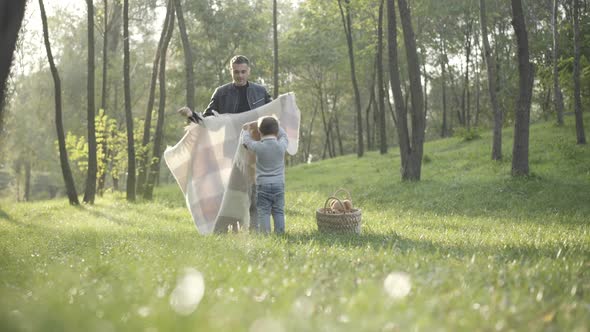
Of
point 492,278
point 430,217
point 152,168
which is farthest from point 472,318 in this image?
point 152,168

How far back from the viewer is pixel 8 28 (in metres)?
4.64

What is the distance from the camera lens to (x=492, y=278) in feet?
12.2

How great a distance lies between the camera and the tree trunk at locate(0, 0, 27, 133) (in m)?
4.60

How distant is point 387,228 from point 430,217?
294cm

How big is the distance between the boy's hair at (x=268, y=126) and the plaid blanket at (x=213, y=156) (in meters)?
0.63

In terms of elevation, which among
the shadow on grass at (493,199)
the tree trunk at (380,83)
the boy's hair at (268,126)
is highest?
the tree trunk at (380,83)

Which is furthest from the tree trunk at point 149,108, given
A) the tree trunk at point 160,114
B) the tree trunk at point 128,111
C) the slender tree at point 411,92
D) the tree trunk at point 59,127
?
the slender tree at point 411,92

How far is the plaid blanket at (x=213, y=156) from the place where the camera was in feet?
27.1

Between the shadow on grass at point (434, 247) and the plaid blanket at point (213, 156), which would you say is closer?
the shadow on grass at point (434, 247)

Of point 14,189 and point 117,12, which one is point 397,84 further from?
point 14,189

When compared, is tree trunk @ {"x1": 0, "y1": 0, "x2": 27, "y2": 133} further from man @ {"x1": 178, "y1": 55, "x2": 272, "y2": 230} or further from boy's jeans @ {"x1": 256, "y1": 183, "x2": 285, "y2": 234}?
boy's jeans @ {"x1": 256, "y1": 183, "x2": 285, "y2": 234}

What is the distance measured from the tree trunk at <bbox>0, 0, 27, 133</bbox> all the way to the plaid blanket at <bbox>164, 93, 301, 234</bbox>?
3.85 m

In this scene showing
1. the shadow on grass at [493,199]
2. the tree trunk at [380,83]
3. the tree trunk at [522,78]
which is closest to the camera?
the shadow on grass at [493,199]

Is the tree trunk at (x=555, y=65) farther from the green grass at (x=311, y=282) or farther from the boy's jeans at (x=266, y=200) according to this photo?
the boy's jeans at (x=266, y=200)
